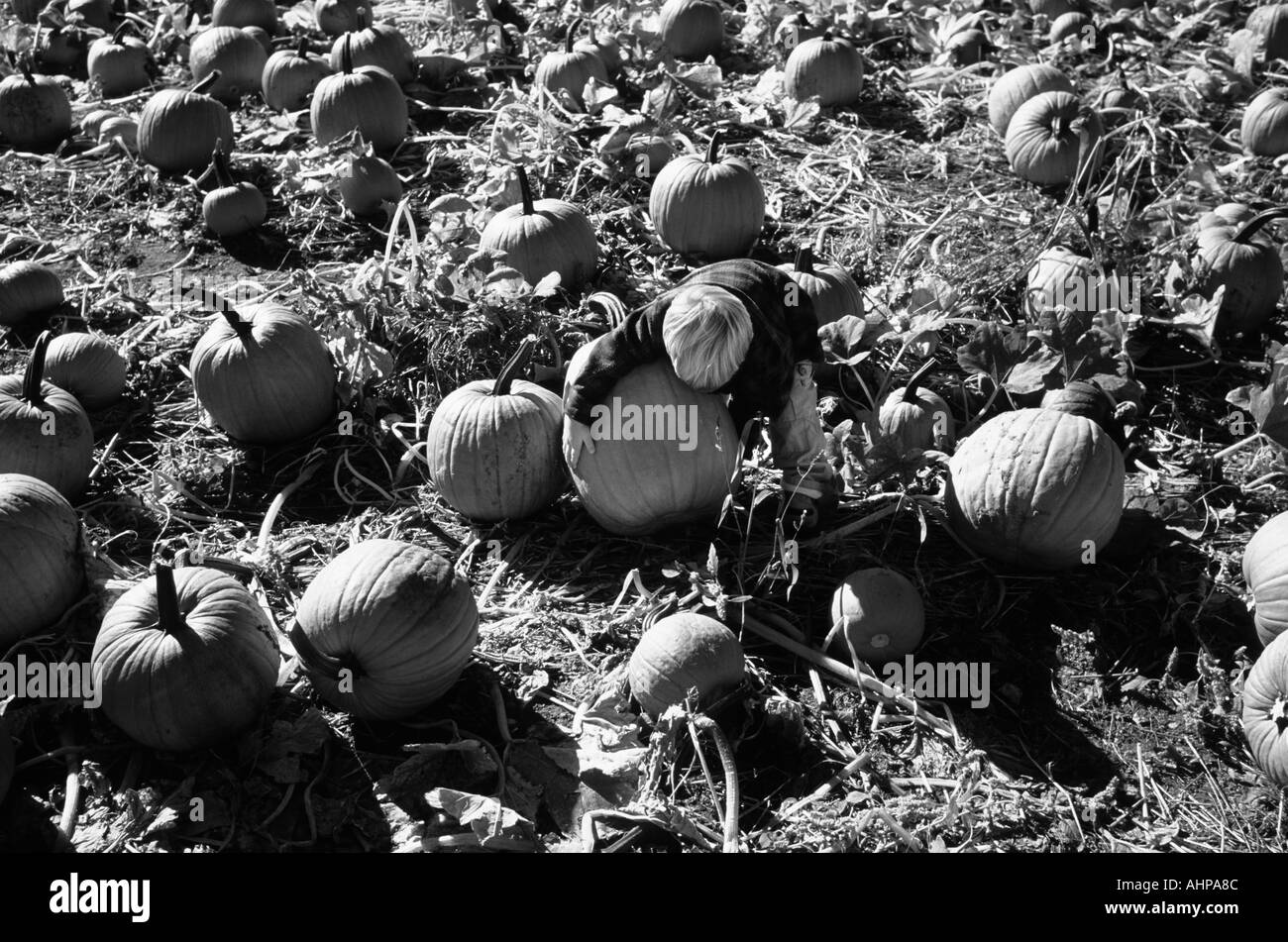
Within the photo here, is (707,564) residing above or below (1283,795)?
above

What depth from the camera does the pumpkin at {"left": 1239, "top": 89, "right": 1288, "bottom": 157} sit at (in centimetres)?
674

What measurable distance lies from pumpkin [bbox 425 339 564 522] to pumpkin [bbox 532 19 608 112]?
3347mm

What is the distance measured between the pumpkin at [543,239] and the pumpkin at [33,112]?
3455 mm

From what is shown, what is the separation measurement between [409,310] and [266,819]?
2.54 m

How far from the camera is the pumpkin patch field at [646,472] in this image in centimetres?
349

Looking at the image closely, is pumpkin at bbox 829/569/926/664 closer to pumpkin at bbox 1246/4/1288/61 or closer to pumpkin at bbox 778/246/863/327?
pumpkin at bbox 778/246/863/327

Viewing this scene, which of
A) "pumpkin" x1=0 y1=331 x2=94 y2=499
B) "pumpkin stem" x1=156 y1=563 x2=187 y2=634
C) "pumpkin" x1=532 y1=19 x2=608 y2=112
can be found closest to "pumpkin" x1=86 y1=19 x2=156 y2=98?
"pumpkin" x1=532 y1=19 x2=608 y2=112

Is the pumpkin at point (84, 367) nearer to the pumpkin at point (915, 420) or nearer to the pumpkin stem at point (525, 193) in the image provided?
the pumpkin stem at point (525, 193)

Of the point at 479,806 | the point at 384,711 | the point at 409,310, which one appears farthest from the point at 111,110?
the point at 479,806

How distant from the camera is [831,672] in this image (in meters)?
3.84

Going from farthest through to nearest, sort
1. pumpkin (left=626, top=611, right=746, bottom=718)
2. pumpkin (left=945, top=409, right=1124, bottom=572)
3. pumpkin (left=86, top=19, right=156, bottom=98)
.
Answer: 1. pumpkin (left=86, top=19, right=156, bottom=98)
2. pumpkin (left=945, top=409, right=1124, bottom=572)
3. pumpkin (left=626, top=611, right=746, bottom=718)

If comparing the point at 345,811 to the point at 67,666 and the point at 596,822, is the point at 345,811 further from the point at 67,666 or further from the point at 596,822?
the point at 67,666

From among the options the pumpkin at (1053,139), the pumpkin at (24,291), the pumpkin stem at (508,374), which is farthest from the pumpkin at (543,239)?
the pumpkin at (1053,139)

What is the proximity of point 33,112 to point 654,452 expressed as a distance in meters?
5.32
